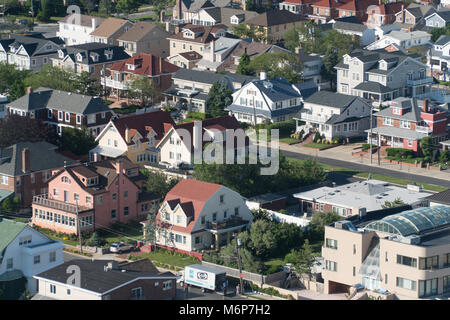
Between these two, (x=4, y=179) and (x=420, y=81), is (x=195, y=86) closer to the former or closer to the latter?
(x=420, y=81)

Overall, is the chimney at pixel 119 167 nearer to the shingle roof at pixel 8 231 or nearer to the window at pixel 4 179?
the window at pixel 4 179

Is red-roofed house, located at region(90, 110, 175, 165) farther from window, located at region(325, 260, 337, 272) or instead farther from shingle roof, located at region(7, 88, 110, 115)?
window, located at region(325, 260, 337, 272)

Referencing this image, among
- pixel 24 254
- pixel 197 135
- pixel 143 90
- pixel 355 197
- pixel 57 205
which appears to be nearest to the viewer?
pixel 24 254

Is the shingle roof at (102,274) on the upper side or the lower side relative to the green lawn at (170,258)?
upper

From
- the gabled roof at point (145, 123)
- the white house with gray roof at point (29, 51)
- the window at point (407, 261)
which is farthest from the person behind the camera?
the white house with gray roof at point (29, 51)

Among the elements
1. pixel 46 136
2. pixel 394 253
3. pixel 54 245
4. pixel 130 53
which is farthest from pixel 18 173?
pixel 130 53

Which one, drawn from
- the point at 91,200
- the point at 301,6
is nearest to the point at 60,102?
the point at 91,200

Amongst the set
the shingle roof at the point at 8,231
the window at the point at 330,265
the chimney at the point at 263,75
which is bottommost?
the window at the point at 330,265

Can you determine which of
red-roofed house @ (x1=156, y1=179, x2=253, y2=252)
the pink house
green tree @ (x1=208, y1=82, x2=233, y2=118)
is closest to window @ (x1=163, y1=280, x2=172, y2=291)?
red-roofed house @ (x1=156, y1=179, x2=253, y2=252)

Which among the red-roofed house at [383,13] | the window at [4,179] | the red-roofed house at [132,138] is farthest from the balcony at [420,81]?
the window at [4,179]
